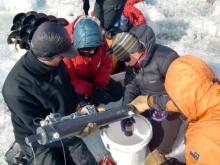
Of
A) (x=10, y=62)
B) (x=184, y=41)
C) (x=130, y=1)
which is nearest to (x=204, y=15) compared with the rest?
(x=184, y=41)

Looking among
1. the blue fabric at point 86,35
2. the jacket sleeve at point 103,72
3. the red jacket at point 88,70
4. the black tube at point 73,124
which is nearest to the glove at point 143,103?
the black tube at point 73,124

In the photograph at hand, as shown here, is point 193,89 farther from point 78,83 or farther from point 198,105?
point 78,83

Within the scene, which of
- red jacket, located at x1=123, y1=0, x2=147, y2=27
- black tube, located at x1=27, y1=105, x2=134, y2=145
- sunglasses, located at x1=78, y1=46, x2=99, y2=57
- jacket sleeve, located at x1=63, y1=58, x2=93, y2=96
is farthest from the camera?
red jacket, located at x1=123, y1=0, x2=147, y2=27

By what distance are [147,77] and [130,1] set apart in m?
1.90

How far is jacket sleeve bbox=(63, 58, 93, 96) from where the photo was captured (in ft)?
12.4

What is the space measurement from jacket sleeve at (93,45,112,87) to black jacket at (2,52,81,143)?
0.93 m

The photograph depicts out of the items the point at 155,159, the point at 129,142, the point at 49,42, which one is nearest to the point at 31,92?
the point at 49,42

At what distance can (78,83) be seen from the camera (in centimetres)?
387

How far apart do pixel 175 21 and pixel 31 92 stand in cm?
395


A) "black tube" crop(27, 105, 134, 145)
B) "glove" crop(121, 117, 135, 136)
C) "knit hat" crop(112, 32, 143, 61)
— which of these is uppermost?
"knit hat" crop(112, 32, 143, 61)

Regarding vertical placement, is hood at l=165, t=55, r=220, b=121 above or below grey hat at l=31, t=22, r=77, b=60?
below

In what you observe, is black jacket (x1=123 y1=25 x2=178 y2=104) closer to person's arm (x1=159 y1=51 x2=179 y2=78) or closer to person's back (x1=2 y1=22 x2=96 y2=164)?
person's arm (x1=159 y1=51 x2=179 y2=78)

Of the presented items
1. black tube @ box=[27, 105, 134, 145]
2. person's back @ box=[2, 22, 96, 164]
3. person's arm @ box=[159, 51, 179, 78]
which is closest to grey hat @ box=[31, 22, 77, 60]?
person's back @ box=[2, 22, 96, 164]

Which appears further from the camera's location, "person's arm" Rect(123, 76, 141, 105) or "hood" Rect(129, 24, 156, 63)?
"person's arm" Rect(123, 76, 141, 105)
